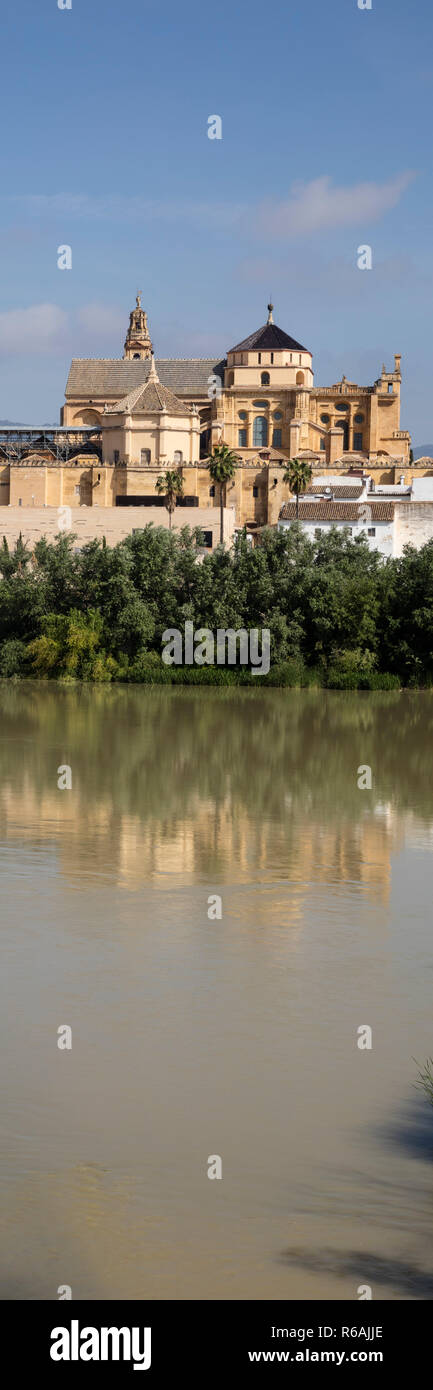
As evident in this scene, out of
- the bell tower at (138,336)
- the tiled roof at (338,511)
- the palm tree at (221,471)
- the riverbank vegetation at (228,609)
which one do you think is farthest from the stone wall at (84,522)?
the bell tower at (138,336)

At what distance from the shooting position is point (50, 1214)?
16.8 ft

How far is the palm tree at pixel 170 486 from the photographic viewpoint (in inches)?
2043

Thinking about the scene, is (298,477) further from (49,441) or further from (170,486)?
(49,441)

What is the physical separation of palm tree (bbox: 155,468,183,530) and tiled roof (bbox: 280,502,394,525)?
15.7 ft

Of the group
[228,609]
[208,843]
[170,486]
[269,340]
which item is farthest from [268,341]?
[208,843]

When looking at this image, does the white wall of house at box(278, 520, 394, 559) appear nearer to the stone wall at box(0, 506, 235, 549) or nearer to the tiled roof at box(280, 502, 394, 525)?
the tiled roof at box(280, 502, 394, 525)

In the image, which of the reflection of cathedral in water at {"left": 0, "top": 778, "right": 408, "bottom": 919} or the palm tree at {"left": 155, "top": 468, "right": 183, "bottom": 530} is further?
the palm tree at {"left": 155, "top": 468, "right": 183, "bottom": 530}

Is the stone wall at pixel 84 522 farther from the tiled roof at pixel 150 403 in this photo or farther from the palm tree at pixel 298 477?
the tiled roof at pixel 150 403

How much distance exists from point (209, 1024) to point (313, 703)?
22065 mm

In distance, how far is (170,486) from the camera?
53.2 m

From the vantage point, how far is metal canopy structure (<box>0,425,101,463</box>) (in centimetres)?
6381

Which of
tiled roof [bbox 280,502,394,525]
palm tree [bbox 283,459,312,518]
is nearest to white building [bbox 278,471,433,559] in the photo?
tiled roof [bbox 280,502,394,525]

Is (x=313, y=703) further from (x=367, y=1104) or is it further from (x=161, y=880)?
(x=367, y=1104)
